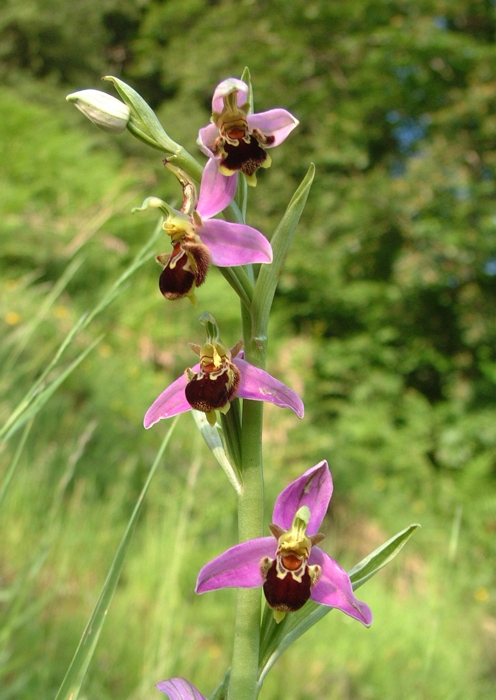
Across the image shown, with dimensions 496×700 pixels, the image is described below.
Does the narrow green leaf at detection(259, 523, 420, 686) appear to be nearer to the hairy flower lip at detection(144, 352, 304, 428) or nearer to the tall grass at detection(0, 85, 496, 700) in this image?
the hairy flower lip at detection(144, 352, 304, 428)

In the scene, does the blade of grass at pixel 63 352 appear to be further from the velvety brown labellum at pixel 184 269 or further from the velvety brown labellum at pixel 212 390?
the velvety brown labellum at pixel 212 390

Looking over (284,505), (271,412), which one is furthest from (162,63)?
(284,505)

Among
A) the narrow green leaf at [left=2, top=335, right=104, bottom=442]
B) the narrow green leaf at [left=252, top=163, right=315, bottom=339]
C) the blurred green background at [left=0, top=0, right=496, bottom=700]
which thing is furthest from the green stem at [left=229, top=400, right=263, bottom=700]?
the blurred green background at [left=0, top=0, right=496, bottom=700]

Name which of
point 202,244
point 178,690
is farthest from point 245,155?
point 178,690

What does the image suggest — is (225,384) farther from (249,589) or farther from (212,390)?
(249,589)

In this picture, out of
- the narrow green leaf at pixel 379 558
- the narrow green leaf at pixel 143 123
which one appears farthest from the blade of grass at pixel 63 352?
the narrow green leaf at pixel 379 558
